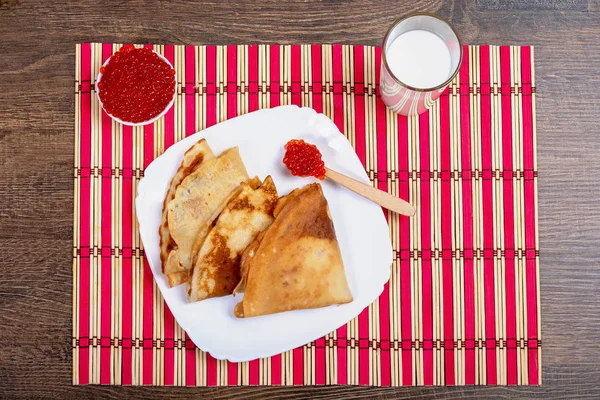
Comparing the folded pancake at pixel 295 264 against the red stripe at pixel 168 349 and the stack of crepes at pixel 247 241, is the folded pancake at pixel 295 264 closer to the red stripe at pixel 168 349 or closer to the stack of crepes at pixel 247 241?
the stack of crepes at pixel 247 241

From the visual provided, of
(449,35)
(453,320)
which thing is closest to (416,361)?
(453,320)

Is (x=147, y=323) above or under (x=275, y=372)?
above

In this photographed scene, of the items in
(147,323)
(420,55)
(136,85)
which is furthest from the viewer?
(147,323)

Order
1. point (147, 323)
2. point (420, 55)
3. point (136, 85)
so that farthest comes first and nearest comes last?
point (147, 323) < point (136, 85) < point (420, 55)

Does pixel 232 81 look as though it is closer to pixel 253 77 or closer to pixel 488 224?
pixel 253 77

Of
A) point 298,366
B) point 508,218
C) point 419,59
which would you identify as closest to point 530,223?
point 508,218

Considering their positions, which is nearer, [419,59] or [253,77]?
[419,59]
